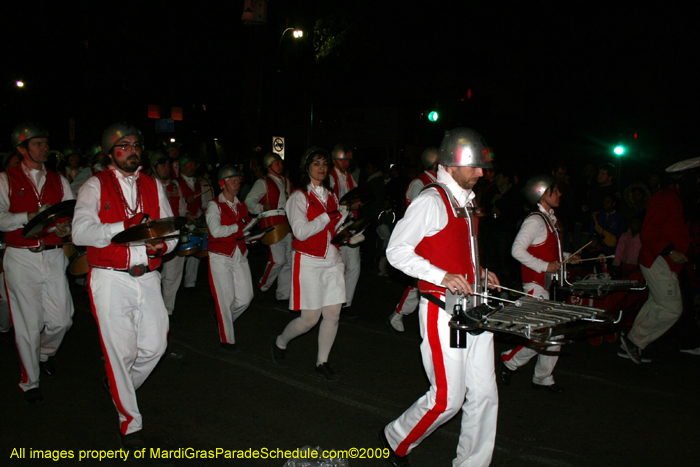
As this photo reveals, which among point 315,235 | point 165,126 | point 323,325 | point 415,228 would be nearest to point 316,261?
point 315,235

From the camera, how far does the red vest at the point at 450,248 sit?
11.3 feet

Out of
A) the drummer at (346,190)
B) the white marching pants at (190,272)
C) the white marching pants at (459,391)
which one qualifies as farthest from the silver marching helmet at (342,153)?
the white marching pants at (459,391)

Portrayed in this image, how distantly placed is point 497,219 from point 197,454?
781 cm

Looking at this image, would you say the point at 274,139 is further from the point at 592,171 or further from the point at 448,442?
the point at 448,442

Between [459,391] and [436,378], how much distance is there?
0.16 m

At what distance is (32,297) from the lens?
479 centimetres

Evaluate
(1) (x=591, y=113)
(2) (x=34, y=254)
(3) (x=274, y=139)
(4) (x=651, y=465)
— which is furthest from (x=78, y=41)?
Answer: (4) (x=651, y=465)

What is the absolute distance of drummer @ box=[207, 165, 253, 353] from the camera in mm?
6004

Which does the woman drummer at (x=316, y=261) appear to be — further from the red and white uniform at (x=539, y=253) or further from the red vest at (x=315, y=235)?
the red and white uniform at (x=539, y=253)

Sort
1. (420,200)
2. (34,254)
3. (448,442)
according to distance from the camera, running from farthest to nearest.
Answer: (34,254) < (448,442) < (420,200)

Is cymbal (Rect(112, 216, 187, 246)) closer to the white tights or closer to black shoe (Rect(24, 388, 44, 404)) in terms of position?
the white tights

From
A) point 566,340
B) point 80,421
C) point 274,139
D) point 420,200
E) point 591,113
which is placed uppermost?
point 591,113

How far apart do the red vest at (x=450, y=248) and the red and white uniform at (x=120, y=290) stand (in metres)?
1.92

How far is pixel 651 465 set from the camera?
3.95 m
